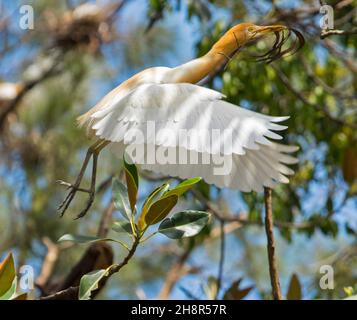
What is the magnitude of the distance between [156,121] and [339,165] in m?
1.41

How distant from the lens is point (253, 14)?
2.68m

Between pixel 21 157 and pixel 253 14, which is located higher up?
pixel 253 14

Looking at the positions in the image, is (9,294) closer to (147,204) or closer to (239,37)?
(147,204)

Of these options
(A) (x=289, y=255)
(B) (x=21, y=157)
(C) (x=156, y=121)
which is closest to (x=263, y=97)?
(C) (x=156, y=121)

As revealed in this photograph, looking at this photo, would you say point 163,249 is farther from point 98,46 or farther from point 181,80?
point 181,80

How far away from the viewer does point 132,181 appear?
1105 millimetres

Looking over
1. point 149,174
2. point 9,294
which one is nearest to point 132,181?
point 9,294

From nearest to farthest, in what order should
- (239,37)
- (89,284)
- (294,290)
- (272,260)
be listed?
(89,284), (272,260), (294,290), (239,37)

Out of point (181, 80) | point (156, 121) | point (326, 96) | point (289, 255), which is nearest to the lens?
point (156, 121)

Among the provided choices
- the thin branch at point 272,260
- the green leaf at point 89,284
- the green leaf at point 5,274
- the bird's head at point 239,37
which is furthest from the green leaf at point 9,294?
the bird's head at point 239,37

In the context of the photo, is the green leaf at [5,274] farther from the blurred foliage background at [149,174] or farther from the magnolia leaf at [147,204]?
the blurred foliage background at [149,174]

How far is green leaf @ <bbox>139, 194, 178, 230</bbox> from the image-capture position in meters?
1.07

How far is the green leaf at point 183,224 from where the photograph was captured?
43.2 inches

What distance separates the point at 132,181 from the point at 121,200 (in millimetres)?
57
